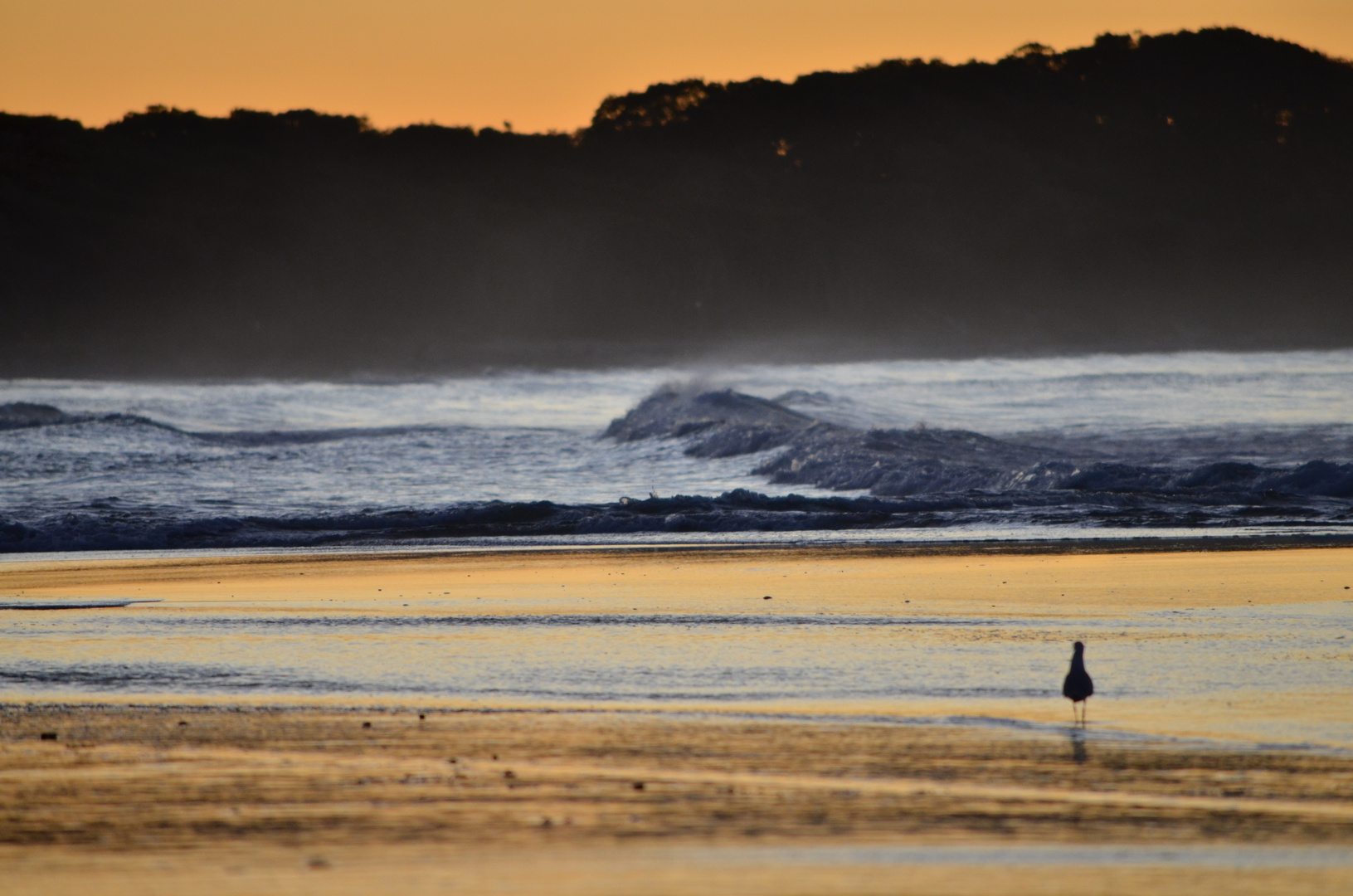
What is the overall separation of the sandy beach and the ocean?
6273 mm

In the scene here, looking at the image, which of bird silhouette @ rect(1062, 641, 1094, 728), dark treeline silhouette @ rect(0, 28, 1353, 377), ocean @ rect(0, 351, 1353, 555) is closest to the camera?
bird silhouette @ rect(1062, 641, 1094, 728)

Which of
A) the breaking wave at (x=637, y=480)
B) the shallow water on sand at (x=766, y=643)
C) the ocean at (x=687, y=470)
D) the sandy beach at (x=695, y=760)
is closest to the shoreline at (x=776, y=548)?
the ocean at (x=687, y=470)

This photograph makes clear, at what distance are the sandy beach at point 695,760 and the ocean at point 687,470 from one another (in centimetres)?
627

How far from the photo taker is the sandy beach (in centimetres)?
401

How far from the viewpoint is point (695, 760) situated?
5.12 meters

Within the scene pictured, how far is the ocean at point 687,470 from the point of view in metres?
15.6

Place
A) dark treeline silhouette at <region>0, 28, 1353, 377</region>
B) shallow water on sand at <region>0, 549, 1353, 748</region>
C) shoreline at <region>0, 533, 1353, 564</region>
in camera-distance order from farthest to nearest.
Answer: dark treeline silhouette at <region>0, 28, 1353, 377</region> < shoreline at <region>0, 533, 1353, 564</region> < shallow water on sand at <region>0, 549, 1353, 748</region>

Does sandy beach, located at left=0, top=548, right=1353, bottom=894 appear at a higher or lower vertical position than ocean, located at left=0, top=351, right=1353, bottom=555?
lower

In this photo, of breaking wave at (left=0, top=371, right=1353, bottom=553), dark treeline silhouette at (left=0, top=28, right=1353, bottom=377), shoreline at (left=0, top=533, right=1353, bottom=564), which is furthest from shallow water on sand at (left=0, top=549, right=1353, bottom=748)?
dark treeline silhouette at (left=0, top=28, right=1353, bottom=377)

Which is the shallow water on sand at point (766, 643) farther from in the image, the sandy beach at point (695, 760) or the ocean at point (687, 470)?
the ocean at point (687, 470)

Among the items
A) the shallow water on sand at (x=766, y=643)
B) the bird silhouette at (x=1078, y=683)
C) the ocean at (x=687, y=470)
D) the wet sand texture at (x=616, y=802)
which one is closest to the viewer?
the wet sand texture at (x=616, y=802)

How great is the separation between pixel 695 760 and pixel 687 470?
18.1m

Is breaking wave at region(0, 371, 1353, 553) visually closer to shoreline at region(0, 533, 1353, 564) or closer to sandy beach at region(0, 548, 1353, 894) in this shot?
shoreline at region(0, 533, 1353, 564)

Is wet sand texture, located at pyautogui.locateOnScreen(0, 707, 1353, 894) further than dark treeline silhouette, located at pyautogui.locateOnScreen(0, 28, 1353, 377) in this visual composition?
No
